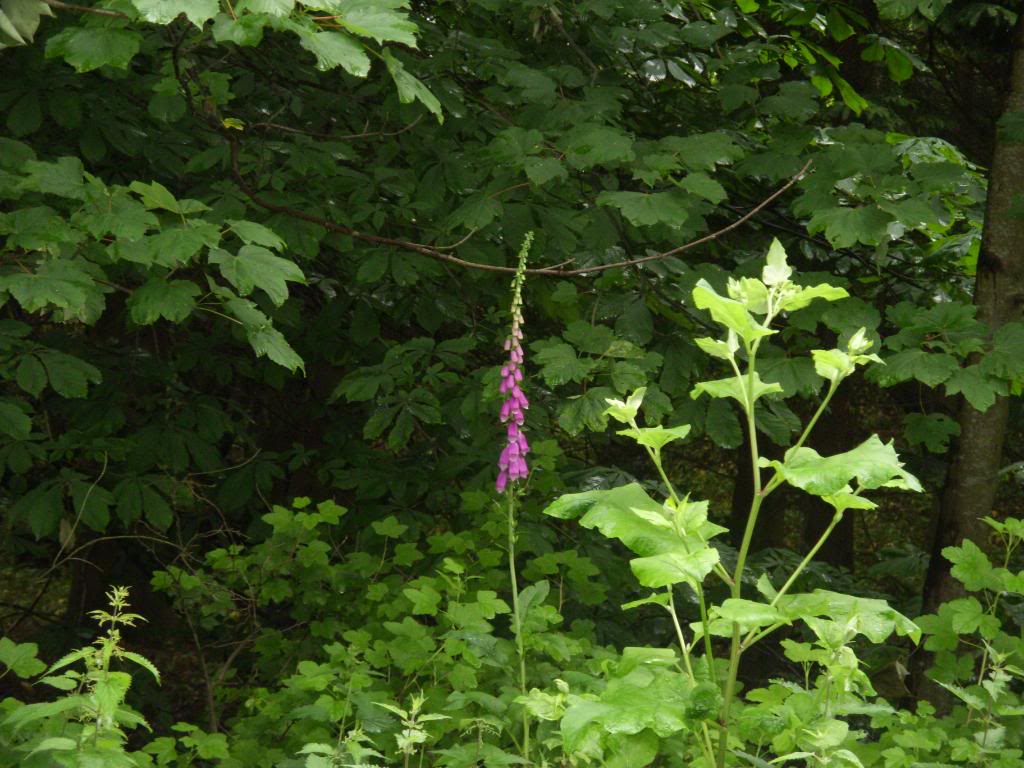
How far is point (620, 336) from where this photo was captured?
11.4 feet

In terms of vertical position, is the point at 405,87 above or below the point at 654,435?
above

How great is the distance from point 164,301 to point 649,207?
1.41 meters

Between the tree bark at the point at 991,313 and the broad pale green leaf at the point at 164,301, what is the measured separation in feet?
8.70

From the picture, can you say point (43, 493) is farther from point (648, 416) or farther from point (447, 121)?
point (648, 416)

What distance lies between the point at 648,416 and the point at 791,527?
10346 millimetres

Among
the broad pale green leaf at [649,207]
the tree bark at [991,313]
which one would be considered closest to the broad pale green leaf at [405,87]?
the broad pale green leaf at [649,207]

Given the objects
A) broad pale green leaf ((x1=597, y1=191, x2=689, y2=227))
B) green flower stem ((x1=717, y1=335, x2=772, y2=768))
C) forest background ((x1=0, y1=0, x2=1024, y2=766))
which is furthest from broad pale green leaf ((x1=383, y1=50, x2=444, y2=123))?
green flower stem ((x1=717, y1=335, x2=772, y2=768))

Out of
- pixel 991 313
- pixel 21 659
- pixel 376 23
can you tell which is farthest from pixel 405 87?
pixel 991 313

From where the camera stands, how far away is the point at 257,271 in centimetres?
268

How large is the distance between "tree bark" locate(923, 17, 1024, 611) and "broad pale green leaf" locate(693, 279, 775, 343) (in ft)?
8.47

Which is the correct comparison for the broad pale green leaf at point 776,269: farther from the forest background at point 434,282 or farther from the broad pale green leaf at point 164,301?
the broad pale green leaf at point 164,301

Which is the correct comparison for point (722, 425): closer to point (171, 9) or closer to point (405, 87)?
point (405, 87)

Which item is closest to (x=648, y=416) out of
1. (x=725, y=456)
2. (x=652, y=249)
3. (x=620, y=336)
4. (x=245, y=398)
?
(x=620, y=336)

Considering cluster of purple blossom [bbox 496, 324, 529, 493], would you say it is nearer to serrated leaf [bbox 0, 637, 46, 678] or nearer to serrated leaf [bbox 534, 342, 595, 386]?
serrated leaf [bbox 534, 342, 595, 386]
